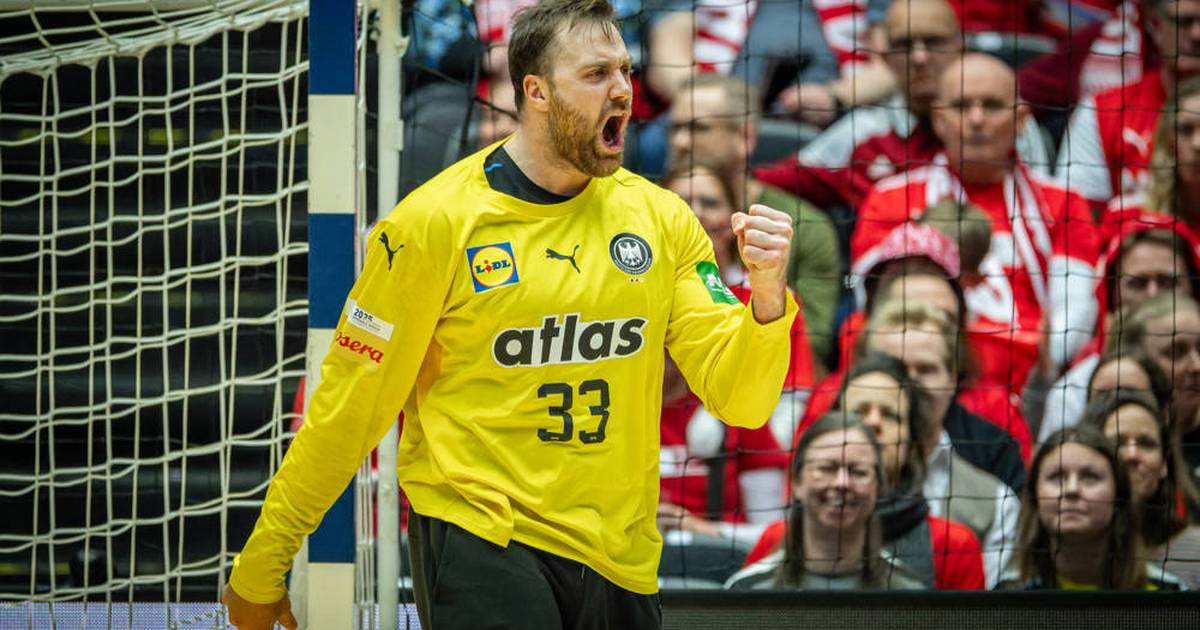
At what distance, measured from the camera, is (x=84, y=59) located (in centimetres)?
323

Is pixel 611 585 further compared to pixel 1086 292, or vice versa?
pixel 1086 292

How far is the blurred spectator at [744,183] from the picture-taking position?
14.1 feet

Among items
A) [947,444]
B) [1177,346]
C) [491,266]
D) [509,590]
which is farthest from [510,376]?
[1177,346]

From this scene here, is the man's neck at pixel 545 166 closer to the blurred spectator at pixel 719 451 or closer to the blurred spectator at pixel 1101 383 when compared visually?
the blurred spectator at pixel 719 451

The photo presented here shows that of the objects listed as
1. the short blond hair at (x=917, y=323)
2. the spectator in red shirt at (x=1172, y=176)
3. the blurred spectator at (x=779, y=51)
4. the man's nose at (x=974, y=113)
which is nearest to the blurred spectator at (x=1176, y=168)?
the spectator in red shirt at (x=1172, y=176)

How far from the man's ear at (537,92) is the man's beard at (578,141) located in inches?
0.5

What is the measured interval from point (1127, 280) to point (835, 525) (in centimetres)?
127

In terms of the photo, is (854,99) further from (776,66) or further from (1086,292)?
(1086,292)

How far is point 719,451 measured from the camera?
13.9 feet

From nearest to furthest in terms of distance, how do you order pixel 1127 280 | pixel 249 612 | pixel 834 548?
pixel 249 612 < pixel 834 548 < pixel 1127 280

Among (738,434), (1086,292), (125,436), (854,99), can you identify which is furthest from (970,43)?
(125,436)

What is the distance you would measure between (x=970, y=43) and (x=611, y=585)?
2949 mm

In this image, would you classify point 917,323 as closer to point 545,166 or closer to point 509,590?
point 545,166

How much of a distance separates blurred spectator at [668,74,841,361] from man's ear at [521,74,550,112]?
220cm
